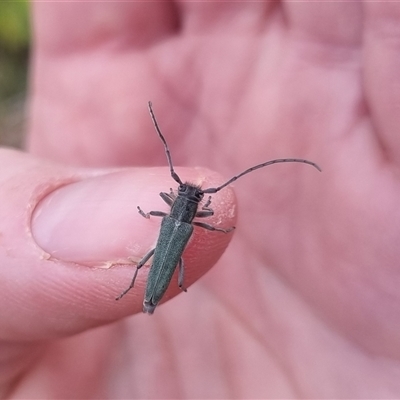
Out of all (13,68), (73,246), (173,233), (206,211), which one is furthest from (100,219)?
(13,68)

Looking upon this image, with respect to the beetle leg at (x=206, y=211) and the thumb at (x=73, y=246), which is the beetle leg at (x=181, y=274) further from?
the beetle leg at (x=206, y=211)

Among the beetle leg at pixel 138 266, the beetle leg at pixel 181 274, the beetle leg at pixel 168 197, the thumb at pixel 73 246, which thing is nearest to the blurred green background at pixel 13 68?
the thumb at pixel 73 246

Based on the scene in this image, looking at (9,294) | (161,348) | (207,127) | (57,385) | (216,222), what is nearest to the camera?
(9,294)

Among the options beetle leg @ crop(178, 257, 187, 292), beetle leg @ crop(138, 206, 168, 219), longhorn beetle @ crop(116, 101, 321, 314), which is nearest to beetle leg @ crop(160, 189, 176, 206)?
longhorn beetle @ crop(116, 101, 321, 314)

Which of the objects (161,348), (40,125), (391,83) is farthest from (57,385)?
(391,83)

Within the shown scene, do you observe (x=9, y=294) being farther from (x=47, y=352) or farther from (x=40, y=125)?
(x=40, y=125)

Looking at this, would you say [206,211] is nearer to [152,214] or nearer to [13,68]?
[152,214]
